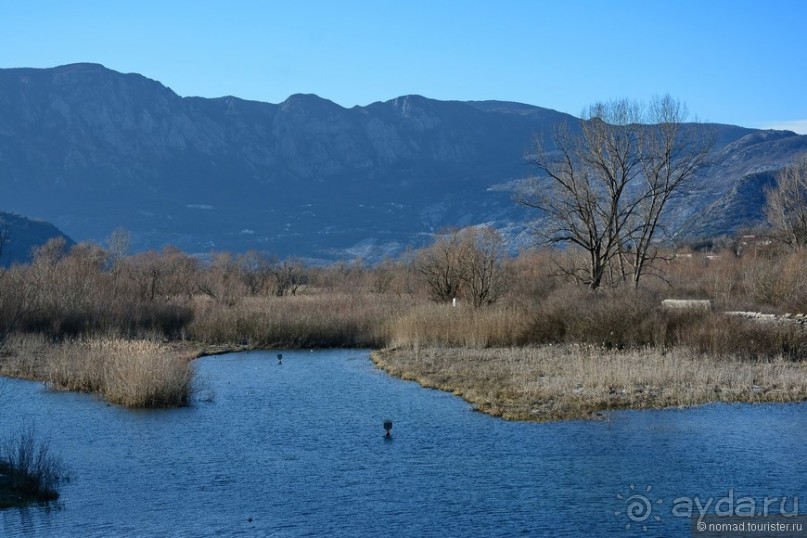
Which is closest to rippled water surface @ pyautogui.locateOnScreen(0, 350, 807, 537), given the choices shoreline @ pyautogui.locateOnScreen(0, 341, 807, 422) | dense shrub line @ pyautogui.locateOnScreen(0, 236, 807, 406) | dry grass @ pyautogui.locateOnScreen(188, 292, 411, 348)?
shoreline @ pyautogui.locateOnScreen(0, 341, 807, 422)

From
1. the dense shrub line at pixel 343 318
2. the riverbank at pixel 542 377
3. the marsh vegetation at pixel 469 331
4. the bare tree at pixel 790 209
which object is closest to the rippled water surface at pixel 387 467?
the riverbank at pixel 542 377

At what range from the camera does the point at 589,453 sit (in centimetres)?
1828

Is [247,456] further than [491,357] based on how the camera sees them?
No

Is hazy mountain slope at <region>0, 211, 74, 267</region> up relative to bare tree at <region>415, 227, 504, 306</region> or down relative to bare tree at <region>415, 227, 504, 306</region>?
up

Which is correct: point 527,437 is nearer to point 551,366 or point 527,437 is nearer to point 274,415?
point 274,415

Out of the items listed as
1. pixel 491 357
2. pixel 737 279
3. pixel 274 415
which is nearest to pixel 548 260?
pixel 737 279

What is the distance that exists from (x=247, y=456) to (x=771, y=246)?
56080mm

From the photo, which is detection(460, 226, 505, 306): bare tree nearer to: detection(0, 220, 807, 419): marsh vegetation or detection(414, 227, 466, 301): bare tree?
detection(0, 220, 807, 419): marsh vegetation

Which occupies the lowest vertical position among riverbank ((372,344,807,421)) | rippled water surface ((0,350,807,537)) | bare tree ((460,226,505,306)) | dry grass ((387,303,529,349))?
rippled water surface ((0,350,807,537))

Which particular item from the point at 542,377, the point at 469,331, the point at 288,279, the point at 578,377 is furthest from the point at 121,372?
the point at 288,279

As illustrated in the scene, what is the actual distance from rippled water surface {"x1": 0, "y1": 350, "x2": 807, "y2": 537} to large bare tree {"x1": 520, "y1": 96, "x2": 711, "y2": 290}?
75.5ft

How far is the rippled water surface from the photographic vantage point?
14.1 m

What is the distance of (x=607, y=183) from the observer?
160 feet

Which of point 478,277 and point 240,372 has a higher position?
point 478,277
